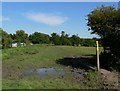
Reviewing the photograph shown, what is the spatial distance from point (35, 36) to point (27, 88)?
3404 inches

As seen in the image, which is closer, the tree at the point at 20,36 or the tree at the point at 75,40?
the tree at the point at 75,40

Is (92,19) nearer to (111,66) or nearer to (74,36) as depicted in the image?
(111,66)

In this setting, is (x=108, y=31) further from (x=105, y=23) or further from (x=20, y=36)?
(x=20, y=36)

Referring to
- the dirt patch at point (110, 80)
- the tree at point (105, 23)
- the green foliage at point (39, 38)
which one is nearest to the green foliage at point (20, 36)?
the green foliage at point (39, 38)

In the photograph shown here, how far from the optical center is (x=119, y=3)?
1781 centimetres

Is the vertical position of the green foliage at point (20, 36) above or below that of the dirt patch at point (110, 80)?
above

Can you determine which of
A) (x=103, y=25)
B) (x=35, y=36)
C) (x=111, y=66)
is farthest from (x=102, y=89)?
(x=35, y=36)

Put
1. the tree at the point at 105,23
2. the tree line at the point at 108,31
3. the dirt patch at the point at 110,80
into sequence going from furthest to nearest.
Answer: the tree at the point at 105,23
the tree line at the point at 108,31
the dirt patch at the point at 110,80

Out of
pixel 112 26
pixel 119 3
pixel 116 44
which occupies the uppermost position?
pixel 119 3

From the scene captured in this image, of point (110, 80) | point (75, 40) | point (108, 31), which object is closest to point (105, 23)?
point (108, 31)

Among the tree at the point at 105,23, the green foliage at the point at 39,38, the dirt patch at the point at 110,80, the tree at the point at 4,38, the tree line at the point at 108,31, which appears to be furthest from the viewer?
the green foliage at the point at 39,38

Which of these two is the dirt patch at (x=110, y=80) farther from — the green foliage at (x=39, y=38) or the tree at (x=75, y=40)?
the green foliage at (x=39, y=38)

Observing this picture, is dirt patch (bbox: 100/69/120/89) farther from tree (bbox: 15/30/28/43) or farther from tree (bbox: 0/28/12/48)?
tree (bbox: 15/30/28/43)

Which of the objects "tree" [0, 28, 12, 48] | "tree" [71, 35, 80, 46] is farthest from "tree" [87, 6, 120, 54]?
"tree" [71, 35, 80, 46]
